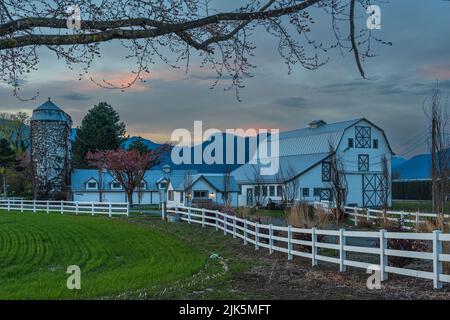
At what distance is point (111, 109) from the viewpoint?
258ft

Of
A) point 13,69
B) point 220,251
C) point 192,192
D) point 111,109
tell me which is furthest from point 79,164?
point 13,69

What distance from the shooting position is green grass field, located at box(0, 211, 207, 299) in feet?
33.0

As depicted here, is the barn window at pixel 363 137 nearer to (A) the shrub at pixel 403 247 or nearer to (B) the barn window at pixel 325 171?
(B) the barn window at pixel 325 171

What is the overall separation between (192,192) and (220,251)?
127 ft

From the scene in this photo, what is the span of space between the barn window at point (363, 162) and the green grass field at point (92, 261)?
112ft

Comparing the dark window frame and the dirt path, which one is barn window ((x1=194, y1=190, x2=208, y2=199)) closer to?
the dark window frame

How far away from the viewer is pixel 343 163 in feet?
172

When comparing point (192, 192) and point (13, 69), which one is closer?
point (13, 69)

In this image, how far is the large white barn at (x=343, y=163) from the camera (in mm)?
52719

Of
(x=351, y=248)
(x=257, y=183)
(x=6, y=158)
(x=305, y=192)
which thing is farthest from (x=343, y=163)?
(x=351, y=248)

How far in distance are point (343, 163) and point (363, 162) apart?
3.42m

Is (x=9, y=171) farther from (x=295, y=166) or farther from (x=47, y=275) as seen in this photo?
(x=47, y=275)

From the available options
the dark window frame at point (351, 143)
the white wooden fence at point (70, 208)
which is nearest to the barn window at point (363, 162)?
the dark window frame at point (351, 143)

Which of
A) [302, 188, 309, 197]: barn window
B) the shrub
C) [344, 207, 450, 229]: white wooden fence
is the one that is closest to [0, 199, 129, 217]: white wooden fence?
[302, 188, 309, 197]: barn window
